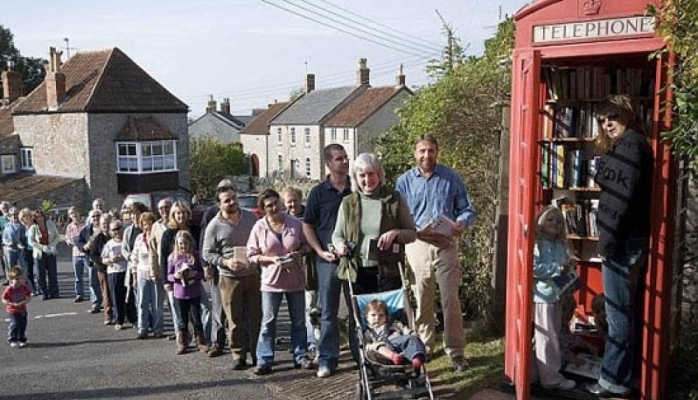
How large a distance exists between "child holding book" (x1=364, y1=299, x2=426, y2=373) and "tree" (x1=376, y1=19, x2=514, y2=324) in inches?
88.8

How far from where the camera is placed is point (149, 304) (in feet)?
28.7

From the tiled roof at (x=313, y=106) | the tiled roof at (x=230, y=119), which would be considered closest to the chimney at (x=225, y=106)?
the tiled roof at (x=230, y=119)

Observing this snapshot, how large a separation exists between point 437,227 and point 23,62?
58046 mm

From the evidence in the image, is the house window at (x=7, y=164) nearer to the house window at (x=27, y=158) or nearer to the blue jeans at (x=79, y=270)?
the house window at (x=27, y=158)

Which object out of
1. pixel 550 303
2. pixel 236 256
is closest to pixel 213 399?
pixel 236 256

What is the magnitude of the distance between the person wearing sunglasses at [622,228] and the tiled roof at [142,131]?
31845mm

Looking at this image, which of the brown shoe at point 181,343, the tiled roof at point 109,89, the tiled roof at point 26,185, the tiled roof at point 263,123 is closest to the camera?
the brown shoe at point 181,343

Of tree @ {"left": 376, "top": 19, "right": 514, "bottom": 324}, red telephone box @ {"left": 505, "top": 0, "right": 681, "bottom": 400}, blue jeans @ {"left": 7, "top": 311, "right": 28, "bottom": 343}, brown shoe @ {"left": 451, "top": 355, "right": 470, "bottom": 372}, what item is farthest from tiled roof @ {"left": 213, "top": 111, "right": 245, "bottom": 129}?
red telephone box @ {"left": 505, "top": 0, "right": 681, "bottom": 400}

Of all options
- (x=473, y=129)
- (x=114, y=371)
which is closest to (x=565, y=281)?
(x=473, y=129)

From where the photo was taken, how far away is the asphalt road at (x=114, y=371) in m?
6.30

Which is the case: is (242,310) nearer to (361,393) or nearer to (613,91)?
(361,393)

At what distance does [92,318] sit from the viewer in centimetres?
1039

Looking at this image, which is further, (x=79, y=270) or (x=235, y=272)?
(x=79, y=270)

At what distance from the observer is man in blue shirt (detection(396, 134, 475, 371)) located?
5.92 m
